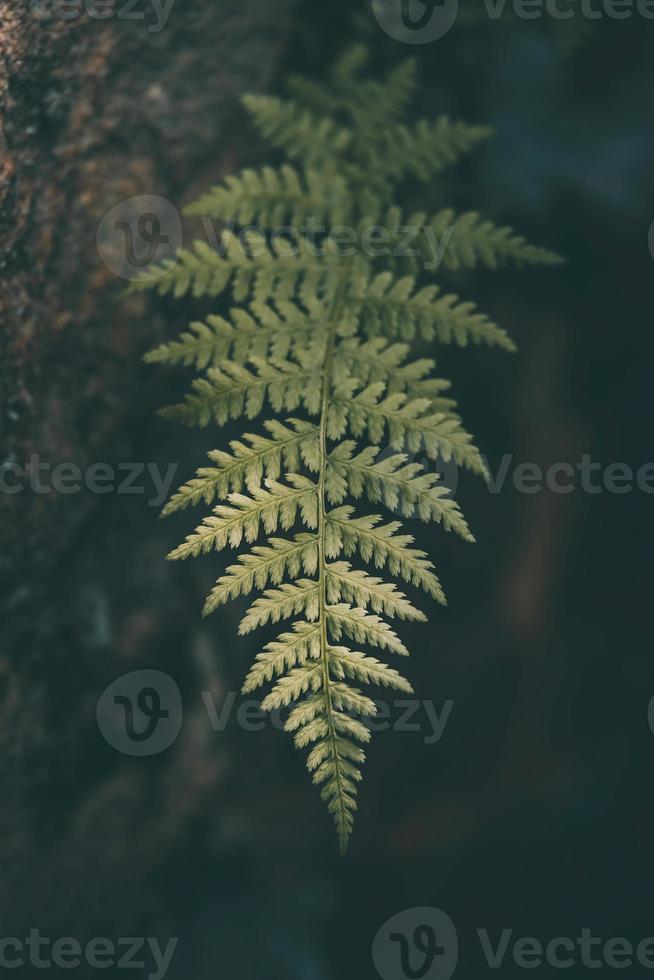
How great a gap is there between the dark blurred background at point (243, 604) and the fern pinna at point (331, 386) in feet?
1.09

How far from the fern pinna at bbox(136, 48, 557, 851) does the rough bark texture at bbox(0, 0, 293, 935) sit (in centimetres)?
27

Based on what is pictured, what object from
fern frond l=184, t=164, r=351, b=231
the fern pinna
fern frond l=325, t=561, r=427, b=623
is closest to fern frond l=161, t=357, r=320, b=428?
the fern pinna

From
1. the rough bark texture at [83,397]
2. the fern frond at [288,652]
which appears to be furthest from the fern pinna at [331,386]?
the rough bark texture at [83,397]

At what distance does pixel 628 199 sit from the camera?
9.95 ft

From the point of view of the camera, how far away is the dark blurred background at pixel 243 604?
247 cm

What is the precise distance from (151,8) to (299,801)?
3.03 metres

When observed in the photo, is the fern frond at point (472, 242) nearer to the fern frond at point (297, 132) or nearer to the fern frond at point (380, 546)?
the fern frond at point (297, 132)

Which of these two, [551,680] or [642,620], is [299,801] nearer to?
[551,680]

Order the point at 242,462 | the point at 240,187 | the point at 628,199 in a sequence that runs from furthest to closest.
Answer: the point at 628,199 → the point at 240,187 → the point at 242,462

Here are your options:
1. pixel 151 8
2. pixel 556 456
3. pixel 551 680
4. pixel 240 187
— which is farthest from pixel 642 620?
pixel 151 8

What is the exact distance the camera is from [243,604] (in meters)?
3.20

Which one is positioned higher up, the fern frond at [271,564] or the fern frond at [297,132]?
the fern frond at [297,132]

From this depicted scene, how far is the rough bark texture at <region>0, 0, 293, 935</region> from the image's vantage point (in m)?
2.27

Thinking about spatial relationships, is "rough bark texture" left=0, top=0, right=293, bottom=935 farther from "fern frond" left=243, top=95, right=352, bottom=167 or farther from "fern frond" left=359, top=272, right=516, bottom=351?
"fern frond" left=359, top=272, right=516, bottom=351
